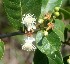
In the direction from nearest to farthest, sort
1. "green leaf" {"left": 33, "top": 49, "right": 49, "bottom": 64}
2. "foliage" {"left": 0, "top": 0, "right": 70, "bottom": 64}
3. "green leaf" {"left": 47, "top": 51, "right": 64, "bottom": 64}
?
"foliage" {"left": 0, "top": 0, "right": 70, "bottom": 64} < "green leaf" {"left": 47, "top": 51, "right": 64, "bottom": 64} < "green leaf" {"left": 33, "top": 49, "right": 49, "bottom": 64}

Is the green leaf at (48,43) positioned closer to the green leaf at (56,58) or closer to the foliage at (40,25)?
the foliage at (40,25)

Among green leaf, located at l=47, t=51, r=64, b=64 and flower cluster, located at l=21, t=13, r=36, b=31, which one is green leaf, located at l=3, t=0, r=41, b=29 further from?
green leaf, located at l=47, t=51, r=64, b=64

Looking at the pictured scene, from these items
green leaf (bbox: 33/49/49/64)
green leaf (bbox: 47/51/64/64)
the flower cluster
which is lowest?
green leaf (bbox: 33/49/49/64)

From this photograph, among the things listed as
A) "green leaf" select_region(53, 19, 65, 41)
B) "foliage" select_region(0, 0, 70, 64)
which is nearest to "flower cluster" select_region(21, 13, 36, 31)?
"foliage" select_region(0, 0, 70, 64)

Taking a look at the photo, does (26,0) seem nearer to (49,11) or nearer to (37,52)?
(49,11)

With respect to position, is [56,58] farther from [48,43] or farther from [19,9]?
[19,9]

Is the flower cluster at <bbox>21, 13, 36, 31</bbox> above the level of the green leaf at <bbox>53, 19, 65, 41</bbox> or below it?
above

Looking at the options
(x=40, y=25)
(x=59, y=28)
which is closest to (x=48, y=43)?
(x=40, y=25)

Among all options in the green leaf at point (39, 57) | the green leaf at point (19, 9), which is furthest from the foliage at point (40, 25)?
the green leaf at point (39, 57)
